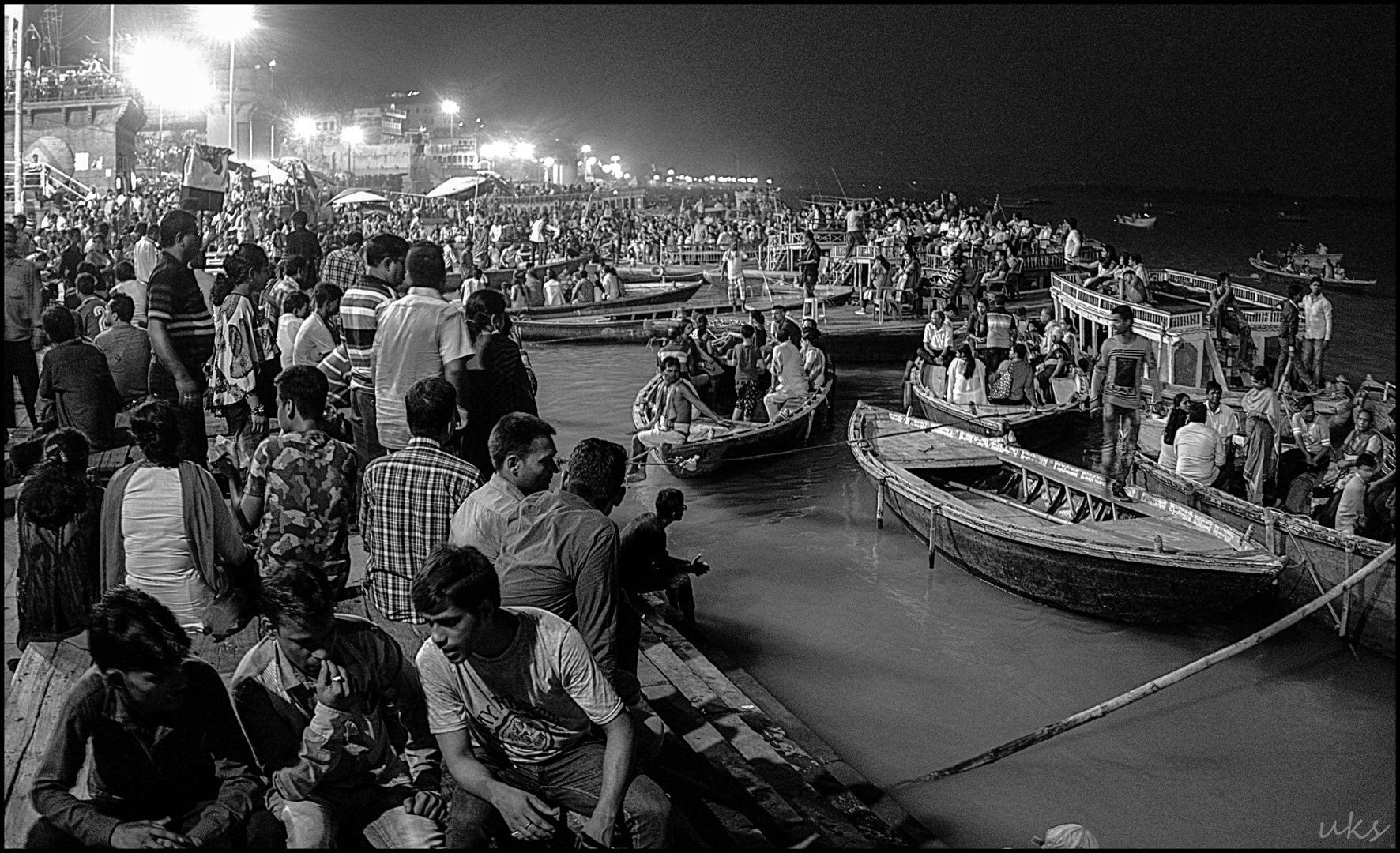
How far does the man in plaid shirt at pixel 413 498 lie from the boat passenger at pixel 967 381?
36.7ft

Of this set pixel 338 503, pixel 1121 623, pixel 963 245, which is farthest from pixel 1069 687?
pixel 963 245

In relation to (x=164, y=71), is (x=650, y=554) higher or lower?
lower

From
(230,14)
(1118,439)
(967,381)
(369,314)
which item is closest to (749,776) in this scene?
(369,314)

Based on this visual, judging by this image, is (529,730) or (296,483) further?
(296,483)

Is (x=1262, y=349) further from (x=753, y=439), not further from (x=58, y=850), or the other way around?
(x=58, y=850)

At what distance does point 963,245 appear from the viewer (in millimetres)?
29969

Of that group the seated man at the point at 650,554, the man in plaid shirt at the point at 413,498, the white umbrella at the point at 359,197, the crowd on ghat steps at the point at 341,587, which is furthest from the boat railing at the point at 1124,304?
the white umbrella at the point at 359,197

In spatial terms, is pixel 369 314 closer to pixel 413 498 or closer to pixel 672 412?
pixel 413 498

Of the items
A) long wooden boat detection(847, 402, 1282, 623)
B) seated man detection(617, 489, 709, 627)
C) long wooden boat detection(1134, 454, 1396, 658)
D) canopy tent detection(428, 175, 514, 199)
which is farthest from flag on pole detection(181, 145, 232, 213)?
canopy tent detection(428, 175, 514, 199)

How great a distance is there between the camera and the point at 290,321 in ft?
27.5

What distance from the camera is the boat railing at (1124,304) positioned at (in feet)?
52.3

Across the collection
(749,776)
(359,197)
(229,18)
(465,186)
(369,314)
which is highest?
(465,186)

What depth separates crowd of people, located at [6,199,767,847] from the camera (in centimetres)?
330

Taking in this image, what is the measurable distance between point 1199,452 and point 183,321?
27.7 feet
